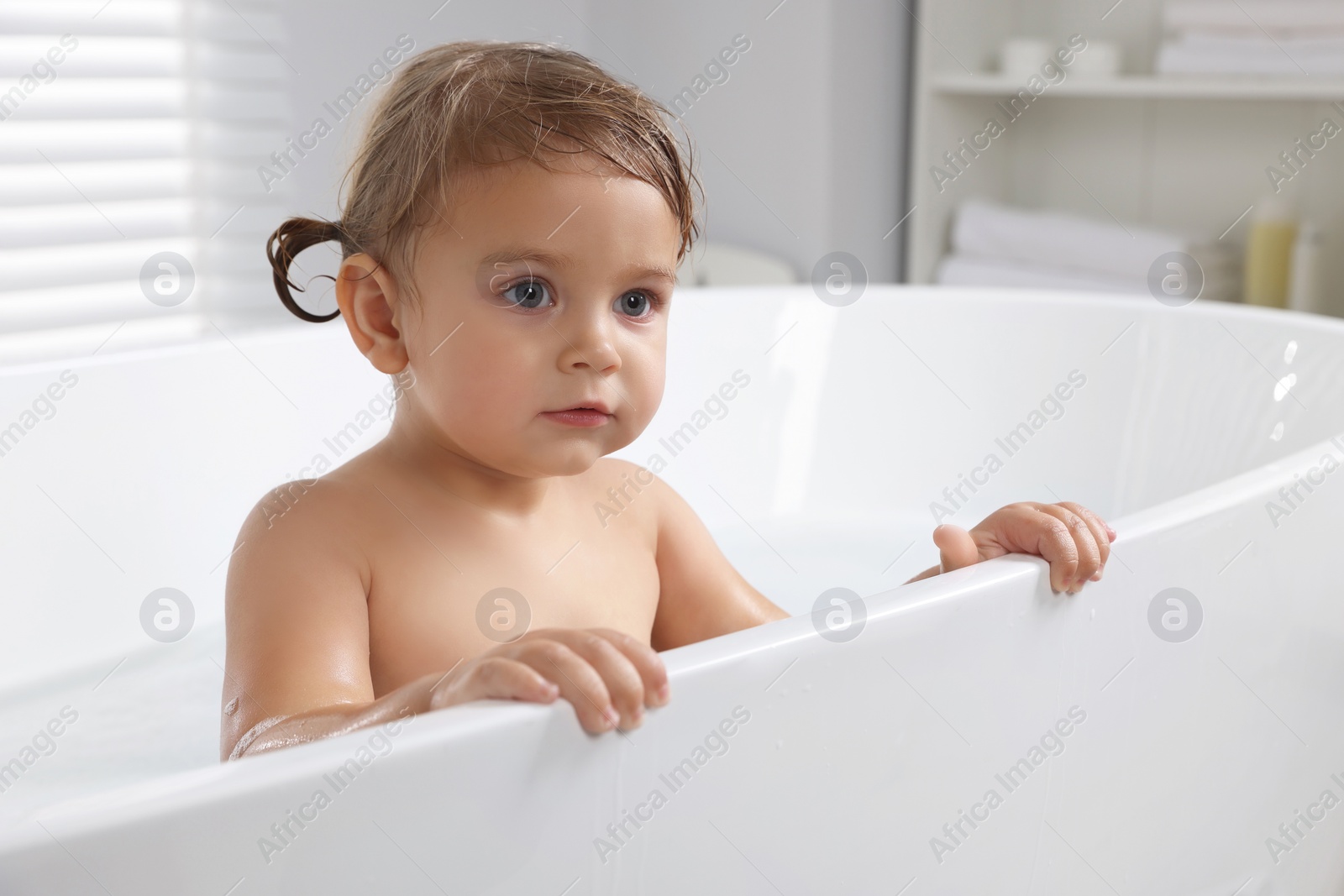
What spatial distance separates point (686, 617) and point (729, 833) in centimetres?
36

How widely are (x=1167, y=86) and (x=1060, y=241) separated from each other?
243 millimetres

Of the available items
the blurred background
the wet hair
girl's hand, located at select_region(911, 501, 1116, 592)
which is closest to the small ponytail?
the wet hair

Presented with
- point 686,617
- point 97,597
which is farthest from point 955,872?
point 97,597

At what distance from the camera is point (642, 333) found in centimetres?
71

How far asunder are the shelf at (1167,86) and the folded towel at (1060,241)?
176 mm

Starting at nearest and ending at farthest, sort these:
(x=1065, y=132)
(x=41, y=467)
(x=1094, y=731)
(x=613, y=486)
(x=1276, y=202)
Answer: (x=1094, y=731) < (x=613, y=486) < (x=41, y=467) < (x=1276, y=202) < (x=1065, y=132)

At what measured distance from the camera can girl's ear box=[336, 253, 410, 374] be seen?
2.44ft

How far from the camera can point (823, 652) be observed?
559 mm

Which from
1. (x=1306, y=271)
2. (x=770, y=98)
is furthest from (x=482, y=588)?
(x=770, y=98)

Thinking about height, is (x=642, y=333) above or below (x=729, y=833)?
above

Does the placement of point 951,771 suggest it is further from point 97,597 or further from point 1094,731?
point 97,597

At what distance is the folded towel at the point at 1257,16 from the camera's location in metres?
1.53

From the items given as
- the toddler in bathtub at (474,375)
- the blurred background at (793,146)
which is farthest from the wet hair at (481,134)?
the blurred background at (793,146)

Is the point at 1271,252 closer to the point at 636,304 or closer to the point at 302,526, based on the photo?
the point at 636,304
